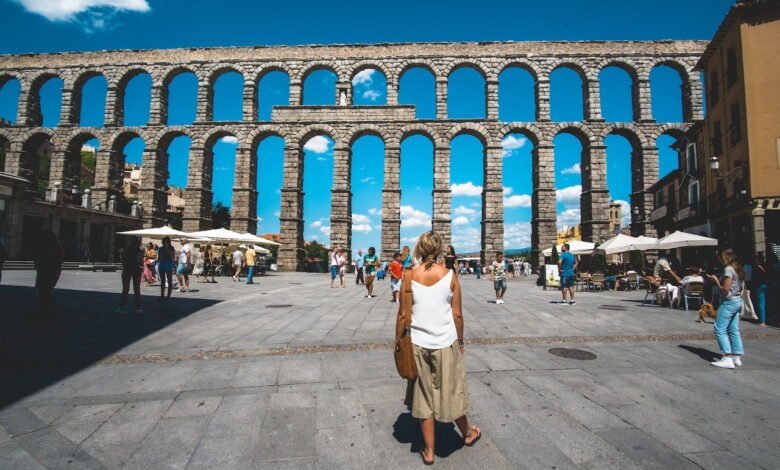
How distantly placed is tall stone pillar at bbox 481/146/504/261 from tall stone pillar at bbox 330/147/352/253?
34.2ft

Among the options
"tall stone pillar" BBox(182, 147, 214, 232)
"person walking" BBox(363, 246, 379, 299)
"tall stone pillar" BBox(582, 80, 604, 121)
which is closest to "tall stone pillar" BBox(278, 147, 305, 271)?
"tall stone pillar" BBox(182, 147, 214, 232)

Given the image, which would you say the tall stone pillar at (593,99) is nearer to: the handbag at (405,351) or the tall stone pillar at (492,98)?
the tall stone pillar at (492,98)

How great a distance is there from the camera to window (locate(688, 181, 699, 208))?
A: 2169 centimetres

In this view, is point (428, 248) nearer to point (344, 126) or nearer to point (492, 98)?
point (344, 126)

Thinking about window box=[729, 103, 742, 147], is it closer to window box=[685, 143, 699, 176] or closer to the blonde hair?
window box=[685, 143, 699, 176]

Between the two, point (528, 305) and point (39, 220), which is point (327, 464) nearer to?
point (528, 305)

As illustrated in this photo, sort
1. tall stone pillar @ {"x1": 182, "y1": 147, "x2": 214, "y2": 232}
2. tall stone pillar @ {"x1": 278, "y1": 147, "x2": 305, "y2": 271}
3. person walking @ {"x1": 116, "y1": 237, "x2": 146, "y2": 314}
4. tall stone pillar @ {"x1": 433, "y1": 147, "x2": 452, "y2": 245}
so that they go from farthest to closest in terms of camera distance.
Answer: tall stone pillar @ {"x1": 182, "y1": 147, "x2": 214, "y2": 232} → tall stone pillar @ {"x1": 278, "y1": 147, "x2": 305, "y2": 271} → tall stone pillar @ {"x1": 433, "y1": 147, "x2": 452, "y2": 245} → person walking @ {"x1": 116, "y1": 237, "x2": 146, "y2": 314}

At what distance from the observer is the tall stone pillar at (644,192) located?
27.0 m

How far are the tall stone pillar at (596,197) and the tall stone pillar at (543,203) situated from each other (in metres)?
2.71

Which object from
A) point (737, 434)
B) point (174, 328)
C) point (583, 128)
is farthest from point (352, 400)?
point (583, 128)

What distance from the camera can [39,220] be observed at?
24281 mm

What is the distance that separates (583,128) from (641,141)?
14.3 feet

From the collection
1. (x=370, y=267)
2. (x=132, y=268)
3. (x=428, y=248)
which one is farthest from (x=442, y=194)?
(x=428, y=248)

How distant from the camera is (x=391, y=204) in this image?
92.5ft
